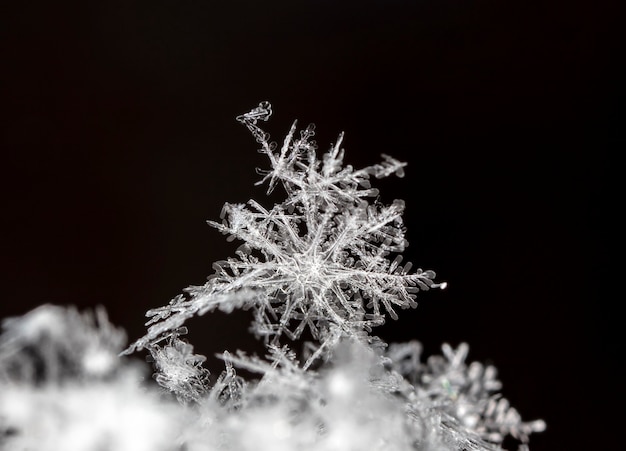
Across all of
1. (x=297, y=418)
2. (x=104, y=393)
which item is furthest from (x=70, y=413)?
(x=297, y=418)

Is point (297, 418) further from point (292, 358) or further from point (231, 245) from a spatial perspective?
point (231, 245)

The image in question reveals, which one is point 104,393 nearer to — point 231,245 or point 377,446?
point 377,446

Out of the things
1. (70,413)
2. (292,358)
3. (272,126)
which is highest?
(272,126)

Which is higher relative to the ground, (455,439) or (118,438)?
(455,439)

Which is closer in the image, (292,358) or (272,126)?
(292,358)
